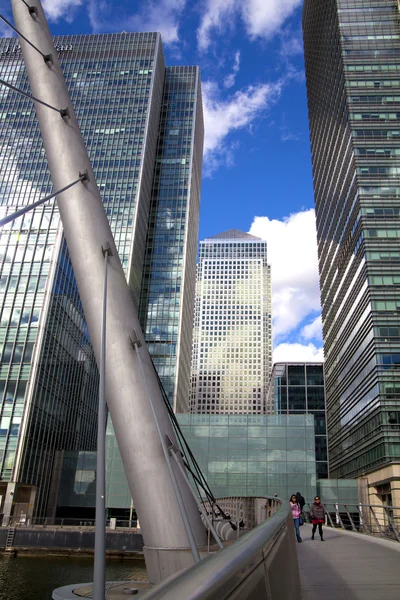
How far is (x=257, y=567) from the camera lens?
225 centimetres

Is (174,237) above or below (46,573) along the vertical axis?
above

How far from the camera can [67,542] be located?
40875 millimetres

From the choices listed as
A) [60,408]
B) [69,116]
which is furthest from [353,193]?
[69,116]

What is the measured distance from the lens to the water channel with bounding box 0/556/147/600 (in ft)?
79.2

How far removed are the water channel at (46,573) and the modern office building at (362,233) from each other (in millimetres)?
33571

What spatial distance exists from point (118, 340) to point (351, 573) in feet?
17.7

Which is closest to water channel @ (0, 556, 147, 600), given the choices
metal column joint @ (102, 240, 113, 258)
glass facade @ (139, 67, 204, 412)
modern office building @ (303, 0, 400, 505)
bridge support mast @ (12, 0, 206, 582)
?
bridge support mast @ (12, 0, 206, 582)

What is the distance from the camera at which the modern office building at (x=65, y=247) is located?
206 feet

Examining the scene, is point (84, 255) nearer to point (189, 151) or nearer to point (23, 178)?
point (23, 178)

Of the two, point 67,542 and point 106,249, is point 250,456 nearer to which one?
point 67,542

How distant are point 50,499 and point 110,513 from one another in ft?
50.5

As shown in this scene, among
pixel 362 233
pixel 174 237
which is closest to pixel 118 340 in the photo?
pixel 362 233

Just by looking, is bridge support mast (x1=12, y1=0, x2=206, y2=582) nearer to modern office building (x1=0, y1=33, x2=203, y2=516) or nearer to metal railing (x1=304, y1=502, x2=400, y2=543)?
metal railing (x1=304, y1=502, x2=400, y2=543)

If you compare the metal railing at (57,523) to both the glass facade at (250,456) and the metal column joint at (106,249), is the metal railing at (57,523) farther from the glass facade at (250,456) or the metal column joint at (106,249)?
the metal column joint at (106,249)
